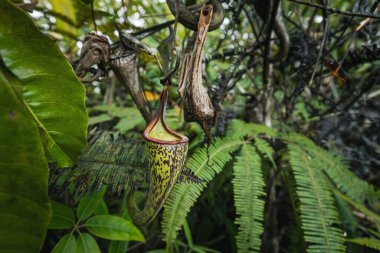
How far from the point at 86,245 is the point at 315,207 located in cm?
70

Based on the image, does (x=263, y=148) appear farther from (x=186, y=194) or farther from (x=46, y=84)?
(x=46, y=84)

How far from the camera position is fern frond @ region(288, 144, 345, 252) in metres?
0.77

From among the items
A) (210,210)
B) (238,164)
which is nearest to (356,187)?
(238,164)

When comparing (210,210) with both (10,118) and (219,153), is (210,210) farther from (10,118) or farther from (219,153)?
(10,118)

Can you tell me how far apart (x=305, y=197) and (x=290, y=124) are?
29.2 inches

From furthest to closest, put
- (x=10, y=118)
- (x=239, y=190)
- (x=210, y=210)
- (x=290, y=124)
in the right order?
(x=290, y=124)
(x=210, y=210)
(x=239, y=190)
(x=10, y=118)

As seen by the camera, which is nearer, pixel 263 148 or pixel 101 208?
pixel 101 208

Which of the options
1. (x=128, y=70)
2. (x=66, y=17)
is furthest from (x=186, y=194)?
(x=66, y=17)

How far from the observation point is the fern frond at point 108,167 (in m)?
0.63

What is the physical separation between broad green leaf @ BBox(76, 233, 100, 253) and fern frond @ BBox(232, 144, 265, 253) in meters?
0.40

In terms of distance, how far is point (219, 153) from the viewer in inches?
35.8

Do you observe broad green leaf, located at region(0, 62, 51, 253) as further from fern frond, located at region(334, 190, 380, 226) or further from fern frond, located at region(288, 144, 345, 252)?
fern frond, located at region(334, 190, 380, 226)

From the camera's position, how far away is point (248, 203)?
2.65ft

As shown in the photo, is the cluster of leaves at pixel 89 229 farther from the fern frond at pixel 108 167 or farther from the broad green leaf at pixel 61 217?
the fern frond at pixel 108 167
